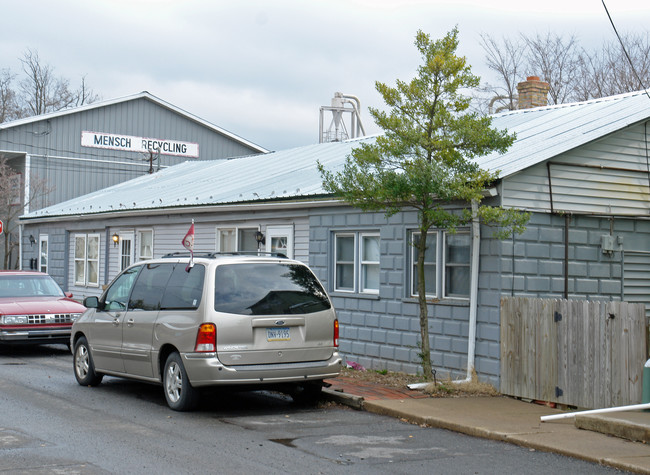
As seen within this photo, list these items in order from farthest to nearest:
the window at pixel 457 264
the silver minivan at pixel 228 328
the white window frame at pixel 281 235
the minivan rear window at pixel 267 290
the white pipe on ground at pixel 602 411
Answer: the white window frame at pixel 281 235, the window at pixel 457 264, the minivan rear window at pixel 267 290, the silver minivan at pixel 228 328, the white pipe on ground at pixel 602 411

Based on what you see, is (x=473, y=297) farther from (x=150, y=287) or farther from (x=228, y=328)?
(x=150, y=287)

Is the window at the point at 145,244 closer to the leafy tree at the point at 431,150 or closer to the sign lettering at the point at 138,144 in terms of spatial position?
the leafy tree at the point at 431,150

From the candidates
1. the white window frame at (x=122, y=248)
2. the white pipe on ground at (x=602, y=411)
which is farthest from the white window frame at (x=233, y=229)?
the white pipe on ground at (x=602, y=411)

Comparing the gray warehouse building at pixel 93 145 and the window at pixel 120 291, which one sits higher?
the gray warehouse building at pixel 93 145

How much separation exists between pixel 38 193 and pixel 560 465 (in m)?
29.5

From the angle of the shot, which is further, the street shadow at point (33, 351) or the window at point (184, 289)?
the street shadow at point (33, 351)

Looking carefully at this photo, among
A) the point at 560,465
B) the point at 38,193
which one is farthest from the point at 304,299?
the point at 38,193

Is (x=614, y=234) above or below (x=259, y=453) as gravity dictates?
above

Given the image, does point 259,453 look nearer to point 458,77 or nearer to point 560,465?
point 560,465

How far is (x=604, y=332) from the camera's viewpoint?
9.63m

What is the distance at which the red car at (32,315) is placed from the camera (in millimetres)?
14844

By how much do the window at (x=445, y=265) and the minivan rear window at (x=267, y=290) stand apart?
8.80ft

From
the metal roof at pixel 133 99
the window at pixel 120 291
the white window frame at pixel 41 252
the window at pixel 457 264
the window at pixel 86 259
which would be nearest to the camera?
the window at pixel 120 291

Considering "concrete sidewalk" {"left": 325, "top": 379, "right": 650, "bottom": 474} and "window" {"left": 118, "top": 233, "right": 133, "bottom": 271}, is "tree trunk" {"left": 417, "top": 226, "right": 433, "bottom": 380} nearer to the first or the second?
"concrete sidewalk" {"left": 325, "top": 379, "right": 650, "bottom": 474}
